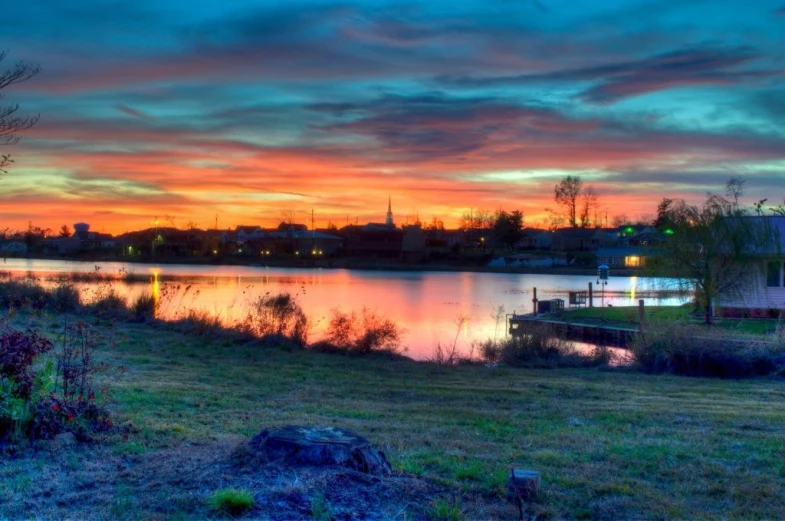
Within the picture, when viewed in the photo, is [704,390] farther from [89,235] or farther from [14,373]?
[89,235]

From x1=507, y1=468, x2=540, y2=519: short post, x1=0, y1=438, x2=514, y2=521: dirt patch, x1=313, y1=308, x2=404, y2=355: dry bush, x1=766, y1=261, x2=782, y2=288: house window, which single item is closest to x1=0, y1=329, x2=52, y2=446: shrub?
x1=0, y1=438, x2=514, y2=521: dirt patch

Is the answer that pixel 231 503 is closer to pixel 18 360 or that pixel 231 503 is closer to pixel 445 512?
pixel 445 512

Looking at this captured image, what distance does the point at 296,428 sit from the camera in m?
6.49

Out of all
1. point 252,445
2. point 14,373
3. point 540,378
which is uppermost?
point 14,373

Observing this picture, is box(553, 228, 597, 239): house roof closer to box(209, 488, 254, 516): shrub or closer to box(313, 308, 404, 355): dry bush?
box(313, 308, 404, 355): dry bush

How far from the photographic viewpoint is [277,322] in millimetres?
23078

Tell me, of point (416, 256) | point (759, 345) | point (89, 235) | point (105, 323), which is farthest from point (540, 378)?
point (89, 235)

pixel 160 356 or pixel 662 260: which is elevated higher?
pixel 662 260

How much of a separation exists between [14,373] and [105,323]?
54.7 ft

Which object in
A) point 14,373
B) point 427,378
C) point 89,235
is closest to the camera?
point 14,373

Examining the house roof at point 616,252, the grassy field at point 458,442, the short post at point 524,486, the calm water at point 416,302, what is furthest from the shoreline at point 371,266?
the short post at point 524,486

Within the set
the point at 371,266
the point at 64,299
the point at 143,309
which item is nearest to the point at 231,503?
the point at 143,309

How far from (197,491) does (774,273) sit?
34077 millimetres

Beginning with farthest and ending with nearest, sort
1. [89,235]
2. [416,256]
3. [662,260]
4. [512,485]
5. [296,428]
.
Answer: [89,235]
[416,256]
[662,260]
[296,428]
[512,485]
